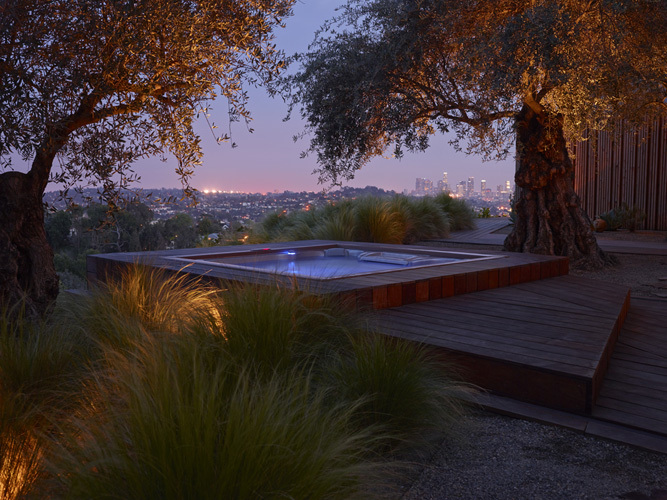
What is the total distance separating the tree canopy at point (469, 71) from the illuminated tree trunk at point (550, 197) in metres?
0.21

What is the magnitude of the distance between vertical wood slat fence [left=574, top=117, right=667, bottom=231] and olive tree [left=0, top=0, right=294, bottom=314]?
9.53 m

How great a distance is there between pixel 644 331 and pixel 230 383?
341 cm

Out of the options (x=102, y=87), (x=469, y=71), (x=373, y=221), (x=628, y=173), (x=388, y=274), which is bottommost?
(x=388, y=274)

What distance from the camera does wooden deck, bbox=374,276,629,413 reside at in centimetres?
284

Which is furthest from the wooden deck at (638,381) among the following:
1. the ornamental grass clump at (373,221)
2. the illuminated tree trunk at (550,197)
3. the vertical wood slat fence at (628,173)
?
the vertical wood slat fence at (628,173)

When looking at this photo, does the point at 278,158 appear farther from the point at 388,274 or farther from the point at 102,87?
the point at 102,87

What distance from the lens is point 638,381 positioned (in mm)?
3148

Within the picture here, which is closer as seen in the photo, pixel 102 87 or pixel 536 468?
pixel 536 468

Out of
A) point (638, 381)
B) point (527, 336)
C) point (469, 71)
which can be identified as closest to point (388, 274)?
point (527, 336)

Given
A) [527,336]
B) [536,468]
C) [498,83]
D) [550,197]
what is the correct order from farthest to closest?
[550,197] → [498,83] → [527,336] → [536,468]

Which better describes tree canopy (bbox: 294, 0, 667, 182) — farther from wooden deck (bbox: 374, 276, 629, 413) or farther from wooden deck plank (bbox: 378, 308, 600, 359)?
wooden deck plank (bbox: 378, 308, 600, 359)

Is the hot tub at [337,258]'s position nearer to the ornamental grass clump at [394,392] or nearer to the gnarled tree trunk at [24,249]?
the gnarled tree trunk at [24,249]

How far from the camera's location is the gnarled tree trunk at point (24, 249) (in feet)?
11.1

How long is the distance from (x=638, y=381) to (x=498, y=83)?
11.5 feet
